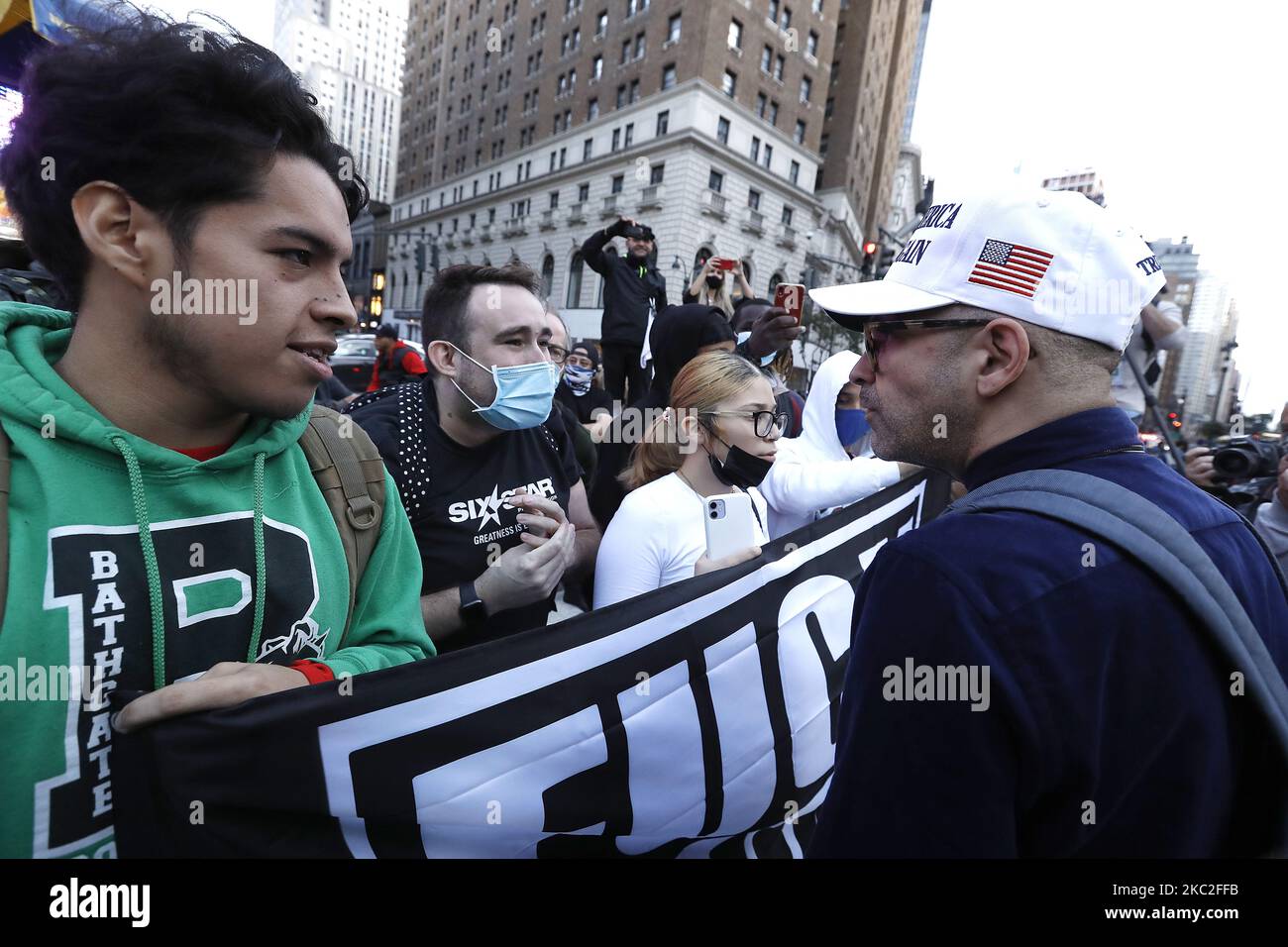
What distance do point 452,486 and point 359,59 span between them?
11652 centimetres

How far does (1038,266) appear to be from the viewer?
1.37m

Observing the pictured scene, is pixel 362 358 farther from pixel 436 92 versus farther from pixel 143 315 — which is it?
pixel 436 92

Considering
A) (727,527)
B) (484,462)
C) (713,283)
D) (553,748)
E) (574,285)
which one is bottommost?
(553,748)

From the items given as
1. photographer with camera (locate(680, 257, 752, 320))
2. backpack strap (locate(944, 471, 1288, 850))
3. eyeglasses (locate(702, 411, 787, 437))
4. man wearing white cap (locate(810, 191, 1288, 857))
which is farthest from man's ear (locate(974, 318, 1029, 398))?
photographer with camera (locate(680, 257, 752, 320))

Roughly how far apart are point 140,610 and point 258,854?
0.55 metres

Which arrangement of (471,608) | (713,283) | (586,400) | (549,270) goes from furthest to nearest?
(549,270) < (586,400) < (713,283) < (471,608)

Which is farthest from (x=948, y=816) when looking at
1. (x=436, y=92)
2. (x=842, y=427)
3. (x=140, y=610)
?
(x=436, y=92)

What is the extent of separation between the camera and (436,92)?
56.7 meters

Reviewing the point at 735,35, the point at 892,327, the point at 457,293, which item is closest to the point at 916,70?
the point at 735,35

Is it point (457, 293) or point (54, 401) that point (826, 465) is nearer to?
point (457, 293)

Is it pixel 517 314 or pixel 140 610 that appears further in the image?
pixel 517 314

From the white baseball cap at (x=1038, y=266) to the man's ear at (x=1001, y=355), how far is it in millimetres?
35

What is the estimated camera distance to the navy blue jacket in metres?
1.05

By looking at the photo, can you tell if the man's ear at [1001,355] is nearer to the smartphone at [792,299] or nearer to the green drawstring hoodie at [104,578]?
the green drawstring hoodie at [104,578]
